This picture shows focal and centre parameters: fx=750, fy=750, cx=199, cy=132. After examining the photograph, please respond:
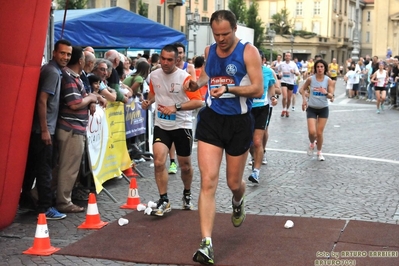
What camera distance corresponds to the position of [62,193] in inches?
327

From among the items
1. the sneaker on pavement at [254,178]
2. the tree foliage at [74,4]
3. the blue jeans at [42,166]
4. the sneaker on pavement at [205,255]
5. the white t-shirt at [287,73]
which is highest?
the tree foliage at [74,4]

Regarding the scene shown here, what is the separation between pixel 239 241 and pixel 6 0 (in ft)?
10.1

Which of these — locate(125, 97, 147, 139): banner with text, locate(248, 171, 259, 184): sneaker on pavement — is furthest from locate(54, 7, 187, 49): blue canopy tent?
locate(248, 171, 259, 184): sneaker on pavement

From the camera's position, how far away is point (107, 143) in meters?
9.83

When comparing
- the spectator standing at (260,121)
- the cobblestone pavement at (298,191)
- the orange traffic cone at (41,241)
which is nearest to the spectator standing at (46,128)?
the cobblestone pavement at (298,191)

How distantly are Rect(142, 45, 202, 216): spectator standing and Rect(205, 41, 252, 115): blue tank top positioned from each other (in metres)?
1.44

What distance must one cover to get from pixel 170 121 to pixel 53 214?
1617 millimetres

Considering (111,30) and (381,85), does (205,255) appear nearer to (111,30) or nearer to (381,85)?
(111,30)

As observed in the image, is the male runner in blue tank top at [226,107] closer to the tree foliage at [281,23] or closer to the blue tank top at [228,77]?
the blue tank top at [228,77]

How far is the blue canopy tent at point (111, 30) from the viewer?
1368cm

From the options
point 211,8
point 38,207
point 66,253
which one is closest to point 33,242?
point 66,253

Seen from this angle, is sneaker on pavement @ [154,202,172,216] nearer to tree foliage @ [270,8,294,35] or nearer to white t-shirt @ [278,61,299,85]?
white t-shirt @ [278,61,299,85]

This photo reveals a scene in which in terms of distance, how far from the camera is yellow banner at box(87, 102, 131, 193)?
916 cm

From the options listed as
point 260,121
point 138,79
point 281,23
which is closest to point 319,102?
point 260,121
